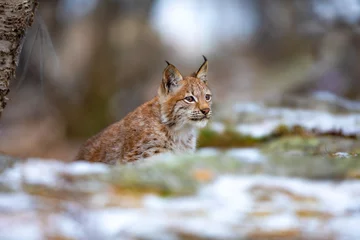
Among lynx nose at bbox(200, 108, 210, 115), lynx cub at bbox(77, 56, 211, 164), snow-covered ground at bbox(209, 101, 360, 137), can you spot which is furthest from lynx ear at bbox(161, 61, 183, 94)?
snow-covered ground at bbox(209, 101, 360, 137)

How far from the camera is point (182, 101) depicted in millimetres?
5203

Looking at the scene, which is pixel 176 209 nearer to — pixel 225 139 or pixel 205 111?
pixel 205 111

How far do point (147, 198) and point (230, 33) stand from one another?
1554 cm

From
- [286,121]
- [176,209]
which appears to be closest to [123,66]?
[286,121]

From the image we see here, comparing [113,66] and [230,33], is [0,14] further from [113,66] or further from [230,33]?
[230,33]

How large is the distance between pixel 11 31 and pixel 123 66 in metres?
9.30

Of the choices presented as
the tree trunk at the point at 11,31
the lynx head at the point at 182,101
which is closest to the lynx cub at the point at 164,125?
the lynx head at the point at 182,101

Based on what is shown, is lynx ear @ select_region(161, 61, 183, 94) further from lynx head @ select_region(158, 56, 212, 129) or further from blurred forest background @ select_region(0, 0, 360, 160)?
blurred forest background @ select_region(0, 0, 360, 160)

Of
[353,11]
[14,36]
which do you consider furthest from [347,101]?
[14,36]

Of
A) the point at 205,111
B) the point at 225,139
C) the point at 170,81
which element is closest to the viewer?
the point at 205,111

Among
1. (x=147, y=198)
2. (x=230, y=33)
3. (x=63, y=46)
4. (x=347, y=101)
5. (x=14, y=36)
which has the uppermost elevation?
(x=230, y=33)

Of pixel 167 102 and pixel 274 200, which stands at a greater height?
pixel 167 102

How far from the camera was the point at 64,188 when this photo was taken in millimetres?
2891

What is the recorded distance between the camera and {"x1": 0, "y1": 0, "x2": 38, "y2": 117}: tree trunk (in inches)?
165
